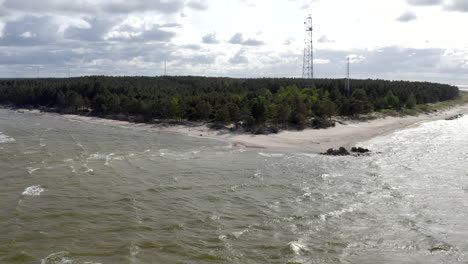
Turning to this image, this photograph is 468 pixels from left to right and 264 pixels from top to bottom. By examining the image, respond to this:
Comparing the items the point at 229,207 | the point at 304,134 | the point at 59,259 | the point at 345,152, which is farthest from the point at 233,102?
the point at 59,259

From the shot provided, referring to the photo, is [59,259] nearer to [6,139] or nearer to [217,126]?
[6,139]

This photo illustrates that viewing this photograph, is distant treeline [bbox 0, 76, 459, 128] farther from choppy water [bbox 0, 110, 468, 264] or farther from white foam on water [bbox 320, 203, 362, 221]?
white foam on water [bbox 320, 203, 362, 221]

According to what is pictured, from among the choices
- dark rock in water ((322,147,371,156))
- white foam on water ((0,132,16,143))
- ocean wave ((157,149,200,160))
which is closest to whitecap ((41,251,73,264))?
ocean wave ((157,149,200,160))

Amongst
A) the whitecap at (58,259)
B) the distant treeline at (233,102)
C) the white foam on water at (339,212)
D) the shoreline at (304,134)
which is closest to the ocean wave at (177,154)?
the shoreline at (304,134)

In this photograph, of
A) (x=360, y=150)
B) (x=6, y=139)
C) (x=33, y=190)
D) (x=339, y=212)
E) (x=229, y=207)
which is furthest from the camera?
(x=6, y=139)

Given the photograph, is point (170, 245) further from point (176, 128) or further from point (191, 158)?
point (176, 128)

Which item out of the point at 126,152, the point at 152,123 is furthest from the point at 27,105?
the point at 126,152
